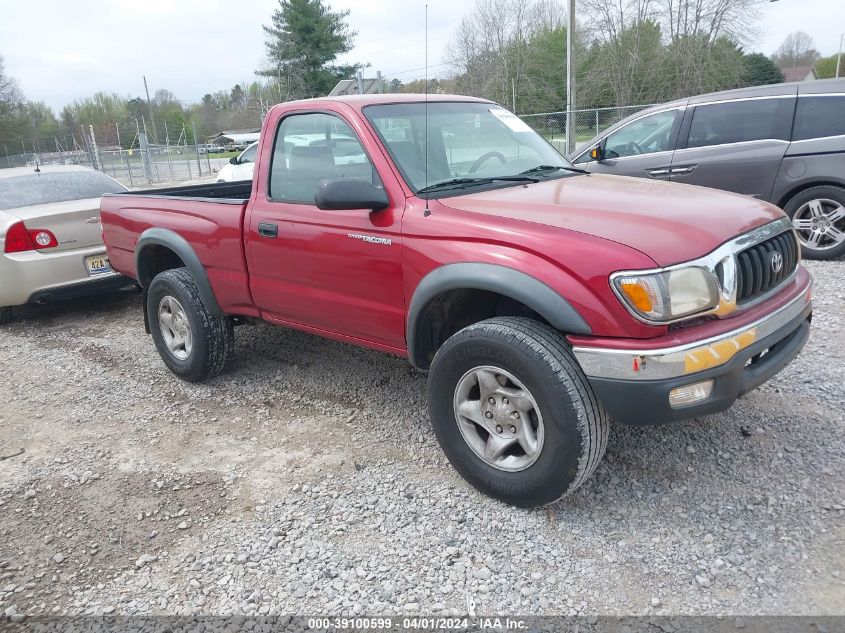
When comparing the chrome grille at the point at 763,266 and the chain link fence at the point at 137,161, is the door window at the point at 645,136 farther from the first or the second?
the chain link fence at the point at 137,161

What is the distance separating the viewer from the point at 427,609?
2.47 metres

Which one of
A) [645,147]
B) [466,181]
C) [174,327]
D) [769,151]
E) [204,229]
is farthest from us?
[645,147]

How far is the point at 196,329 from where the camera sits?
14.8 ft

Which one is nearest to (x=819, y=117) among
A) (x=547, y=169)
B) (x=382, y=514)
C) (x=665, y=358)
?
(x=547, y=169)

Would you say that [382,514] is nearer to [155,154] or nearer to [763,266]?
[763,266]

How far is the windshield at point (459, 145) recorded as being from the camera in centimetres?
350

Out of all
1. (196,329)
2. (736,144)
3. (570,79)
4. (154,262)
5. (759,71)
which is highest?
(759,71)

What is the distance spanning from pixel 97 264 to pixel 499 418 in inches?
196

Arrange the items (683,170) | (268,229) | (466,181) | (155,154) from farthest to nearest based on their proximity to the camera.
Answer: (155,154) < (683,170) < (268,229) < (466,181)

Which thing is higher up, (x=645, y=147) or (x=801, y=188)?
(x=645, y=147)

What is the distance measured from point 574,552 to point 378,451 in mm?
1300

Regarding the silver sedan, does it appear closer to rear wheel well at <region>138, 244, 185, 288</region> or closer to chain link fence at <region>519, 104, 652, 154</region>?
rear wheel well at <region>138, 244, 185, 288</region>

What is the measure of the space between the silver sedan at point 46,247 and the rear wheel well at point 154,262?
1574 mm

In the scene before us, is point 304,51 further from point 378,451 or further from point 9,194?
point 378,451
